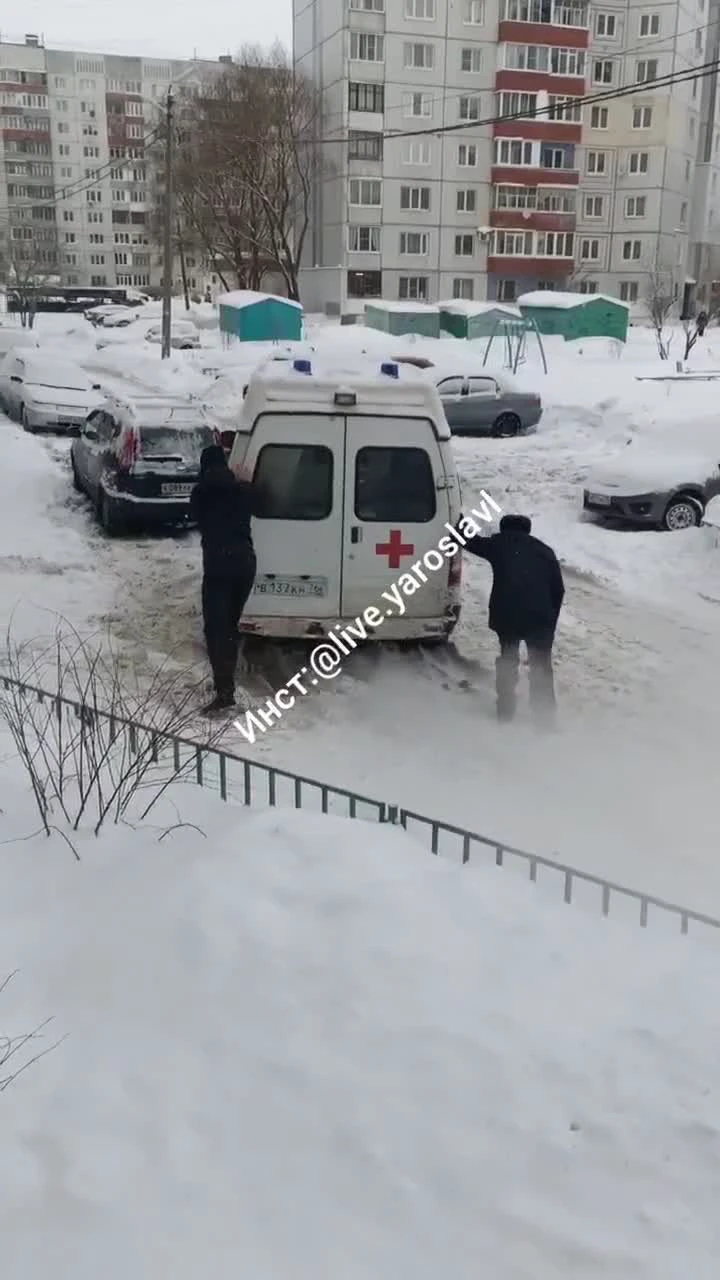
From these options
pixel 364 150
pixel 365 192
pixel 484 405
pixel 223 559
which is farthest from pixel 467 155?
pixel 223 559

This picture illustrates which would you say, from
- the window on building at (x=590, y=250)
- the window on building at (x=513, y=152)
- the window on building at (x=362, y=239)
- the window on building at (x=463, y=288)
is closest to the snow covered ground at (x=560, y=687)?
the window on building at (x=362, y=239)

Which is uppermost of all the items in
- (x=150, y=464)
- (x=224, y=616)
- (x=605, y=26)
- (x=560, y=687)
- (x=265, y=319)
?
(x=605, y=26)

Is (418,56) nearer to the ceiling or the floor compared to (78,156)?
nearer to the floor

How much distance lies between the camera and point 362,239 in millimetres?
58469

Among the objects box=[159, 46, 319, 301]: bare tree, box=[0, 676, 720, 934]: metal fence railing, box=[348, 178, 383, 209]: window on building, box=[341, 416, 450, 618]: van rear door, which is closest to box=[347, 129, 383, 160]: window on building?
box=[348, 178, 383, 209]: window on building

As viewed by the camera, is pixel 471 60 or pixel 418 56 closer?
pixel 418 56

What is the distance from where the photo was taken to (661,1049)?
3.53 metres

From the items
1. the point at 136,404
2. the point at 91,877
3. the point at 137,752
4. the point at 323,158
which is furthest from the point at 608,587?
the point at 323,158

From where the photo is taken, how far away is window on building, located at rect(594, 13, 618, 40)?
61.8m

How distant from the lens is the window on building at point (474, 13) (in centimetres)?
5684

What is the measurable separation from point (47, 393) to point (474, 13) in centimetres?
4683

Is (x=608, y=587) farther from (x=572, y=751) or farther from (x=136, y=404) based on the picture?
(x=136, y=404)

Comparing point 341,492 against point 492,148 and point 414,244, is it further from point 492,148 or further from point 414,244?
point 492,148

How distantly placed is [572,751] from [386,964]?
12.2 feet
